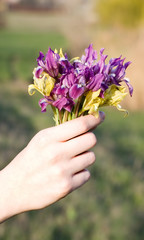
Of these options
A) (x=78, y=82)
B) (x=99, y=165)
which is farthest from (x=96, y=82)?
(x=99, y=165)

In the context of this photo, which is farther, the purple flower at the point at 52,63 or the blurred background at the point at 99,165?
the blurred background at the point at 99,165

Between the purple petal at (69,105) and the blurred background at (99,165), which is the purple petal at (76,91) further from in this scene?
the blurred background at (99,165)

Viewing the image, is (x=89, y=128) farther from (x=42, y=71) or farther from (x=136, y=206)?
(x=136, y=206)

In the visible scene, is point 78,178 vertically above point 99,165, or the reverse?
point 78,178

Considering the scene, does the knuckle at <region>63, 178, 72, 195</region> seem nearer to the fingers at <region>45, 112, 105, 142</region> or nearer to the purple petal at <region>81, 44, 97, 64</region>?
the fingers at <region>45, 112, 105, 142</region>

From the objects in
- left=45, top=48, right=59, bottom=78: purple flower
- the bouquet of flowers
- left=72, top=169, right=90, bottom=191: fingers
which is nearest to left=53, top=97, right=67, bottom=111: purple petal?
the bouquet of flowers

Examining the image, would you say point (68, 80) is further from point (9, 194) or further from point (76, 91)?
point (9, 194)

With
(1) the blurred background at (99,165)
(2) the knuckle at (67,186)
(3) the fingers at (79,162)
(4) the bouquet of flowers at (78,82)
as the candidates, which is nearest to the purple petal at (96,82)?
(4) the bouquet of flowers at (78,82)

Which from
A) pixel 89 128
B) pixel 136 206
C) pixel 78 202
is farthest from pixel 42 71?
pixel 136 206
